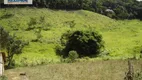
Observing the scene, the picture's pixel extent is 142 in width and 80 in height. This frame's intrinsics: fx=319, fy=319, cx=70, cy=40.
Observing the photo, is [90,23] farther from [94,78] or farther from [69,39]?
[94,78]

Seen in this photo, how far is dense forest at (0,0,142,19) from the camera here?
11369 centimetres

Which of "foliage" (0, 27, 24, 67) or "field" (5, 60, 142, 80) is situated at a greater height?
"field" (5, 60, 142, 80)

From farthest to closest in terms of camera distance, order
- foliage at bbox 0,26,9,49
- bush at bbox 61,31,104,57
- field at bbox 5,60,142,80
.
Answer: bush at bbox 61,31,104,57 → foliage at bbox 0,26,9,49 → field at bbox 5,60,142,80

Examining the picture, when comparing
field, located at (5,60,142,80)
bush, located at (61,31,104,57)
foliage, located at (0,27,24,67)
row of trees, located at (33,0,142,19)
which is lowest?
row of trees, located at (33,0,142,19)

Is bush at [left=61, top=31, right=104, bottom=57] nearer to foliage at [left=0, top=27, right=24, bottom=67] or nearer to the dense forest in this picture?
foliage at [left=0, top=27, right=24, bottom=67]

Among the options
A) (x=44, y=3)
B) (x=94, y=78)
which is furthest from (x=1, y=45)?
(x=44, y=3)

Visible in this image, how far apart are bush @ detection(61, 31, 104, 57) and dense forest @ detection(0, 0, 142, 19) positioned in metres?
45.4

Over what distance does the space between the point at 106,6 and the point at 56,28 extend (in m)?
51.1

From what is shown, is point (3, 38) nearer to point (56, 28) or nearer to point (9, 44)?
point (9, 44)

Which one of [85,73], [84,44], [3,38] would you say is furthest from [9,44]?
[84,44]

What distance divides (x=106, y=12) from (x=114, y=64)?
87439 mm

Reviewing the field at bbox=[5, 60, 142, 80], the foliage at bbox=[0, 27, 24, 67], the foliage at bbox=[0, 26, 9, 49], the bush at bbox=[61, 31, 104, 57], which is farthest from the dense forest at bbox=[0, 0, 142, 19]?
the field at bbox=[5, 60, 142, 80]

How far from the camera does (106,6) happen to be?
139 metres

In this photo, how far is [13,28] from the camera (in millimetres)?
88375
